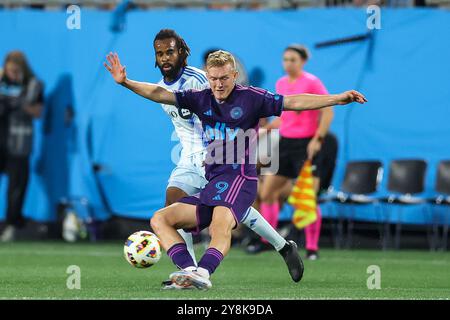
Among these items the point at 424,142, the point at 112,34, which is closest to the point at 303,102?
the point at 424,142

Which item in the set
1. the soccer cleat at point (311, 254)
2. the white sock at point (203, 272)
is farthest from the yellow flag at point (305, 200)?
the white sock at point (203, 272)

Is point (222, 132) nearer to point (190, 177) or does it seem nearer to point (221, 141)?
point (221, 141)

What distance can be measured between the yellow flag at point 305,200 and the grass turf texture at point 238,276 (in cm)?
54

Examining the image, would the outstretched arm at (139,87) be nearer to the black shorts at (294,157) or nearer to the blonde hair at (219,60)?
the blonde hair at (219,60)

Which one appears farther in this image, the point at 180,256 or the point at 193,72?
the point at 193,72

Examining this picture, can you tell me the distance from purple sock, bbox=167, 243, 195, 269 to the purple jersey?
65 centimetres

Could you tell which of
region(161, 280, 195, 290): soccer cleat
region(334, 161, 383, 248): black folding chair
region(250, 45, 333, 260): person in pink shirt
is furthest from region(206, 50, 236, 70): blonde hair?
region(334, 161, 383, 248): black folding chair

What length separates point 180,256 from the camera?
9.24m

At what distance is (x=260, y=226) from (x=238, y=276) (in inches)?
50.9

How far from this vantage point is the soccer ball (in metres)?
9.84

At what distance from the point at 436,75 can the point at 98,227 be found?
17.7 ft

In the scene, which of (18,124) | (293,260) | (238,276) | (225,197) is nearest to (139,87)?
(225,197)

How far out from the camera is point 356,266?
12.9 m

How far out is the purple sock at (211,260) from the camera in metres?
9.01
